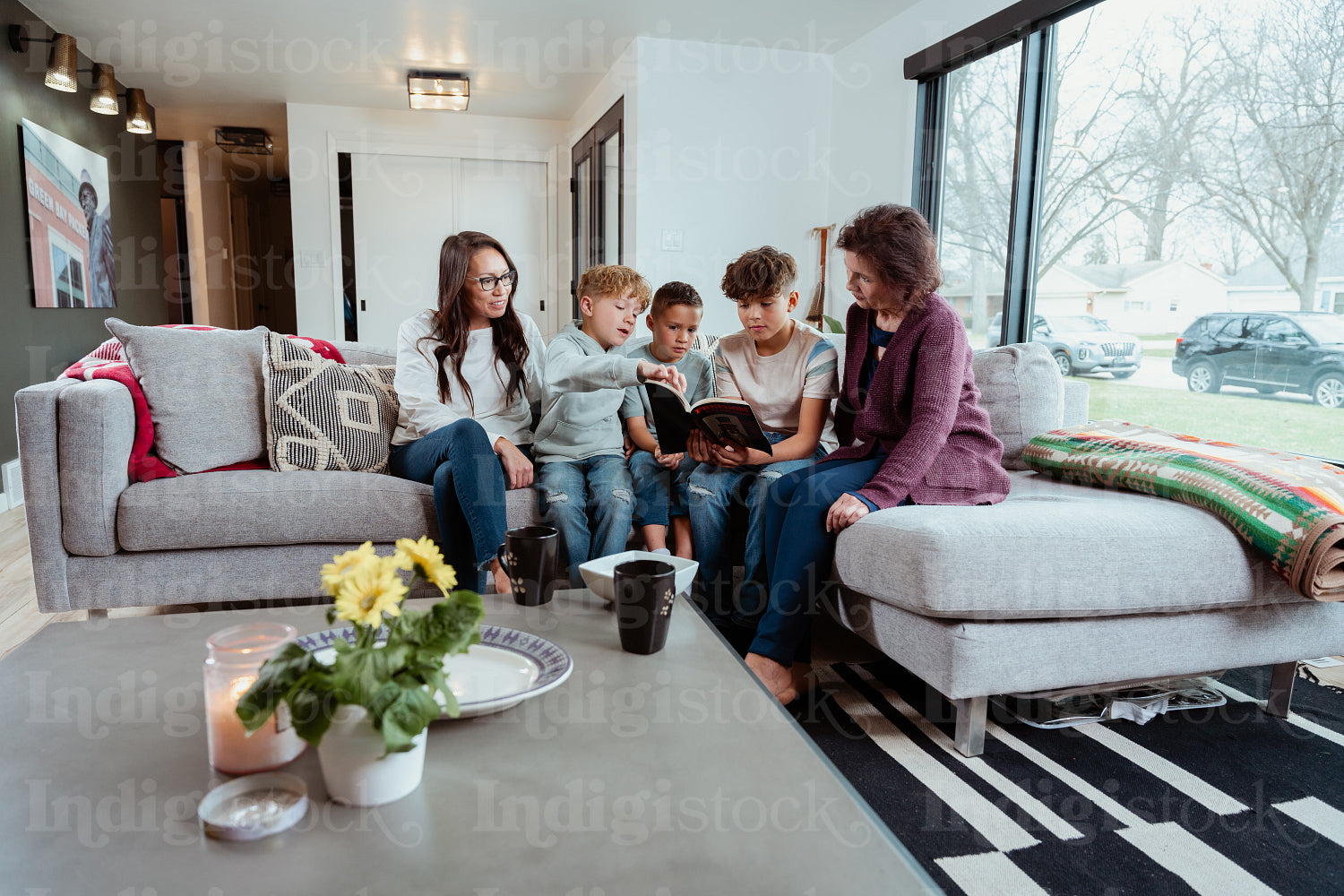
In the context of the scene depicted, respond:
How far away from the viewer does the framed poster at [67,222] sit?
3.82 m

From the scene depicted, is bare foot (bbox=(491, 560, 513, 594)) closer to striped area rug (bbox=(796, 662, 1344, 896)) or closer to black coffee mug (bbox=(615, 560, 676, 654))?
striped area rug (bbox=(796, 662, 1344, 896))

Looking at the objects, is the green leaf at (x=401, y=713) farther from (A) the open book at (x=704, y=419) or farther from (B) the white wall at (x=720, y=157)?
(B) the white wall at (x=720, y=157)

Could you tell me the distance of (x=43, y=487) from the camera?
1839 millimetres

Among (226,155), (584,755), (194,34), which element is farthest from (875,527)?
(226,155)

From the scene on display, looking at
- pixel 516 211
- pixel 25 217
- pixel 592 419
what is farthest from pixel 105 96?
pixel 592 419

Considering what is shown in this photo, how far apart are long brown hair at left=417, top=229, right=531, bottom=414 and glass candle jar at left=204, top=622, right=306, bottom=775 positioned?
1.44m

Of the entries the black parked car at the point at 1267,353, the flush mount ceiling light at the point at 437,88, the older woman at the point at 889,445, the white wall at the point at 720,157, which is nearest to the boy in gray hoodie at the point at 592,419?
the older woman at the point at 889,445

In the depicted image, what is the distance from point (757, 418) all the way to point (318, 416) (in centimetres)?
111

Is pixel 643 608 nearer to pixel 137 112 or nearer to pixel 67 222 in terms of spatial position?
pixel 67 222

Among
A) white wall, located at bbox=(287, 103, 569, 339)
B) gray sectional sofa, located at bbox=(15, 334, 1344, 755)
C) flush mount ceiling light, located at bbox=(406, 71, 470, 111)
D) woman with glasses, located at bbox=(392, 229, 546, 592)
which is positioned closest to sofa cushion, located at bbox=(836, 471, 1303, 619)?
gray sectional sofa, located at bbox=(15, 334, 1344, 755)

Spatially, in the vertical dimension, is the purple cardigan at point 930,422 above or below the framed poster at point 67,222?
below

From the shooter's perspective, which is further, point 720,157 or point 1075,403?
point 720,157

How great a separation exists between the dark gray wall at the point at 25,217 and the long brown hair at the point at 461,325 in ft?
8.61

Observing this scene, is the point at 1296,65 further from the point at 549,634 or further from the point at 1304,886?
the point at 549,634
